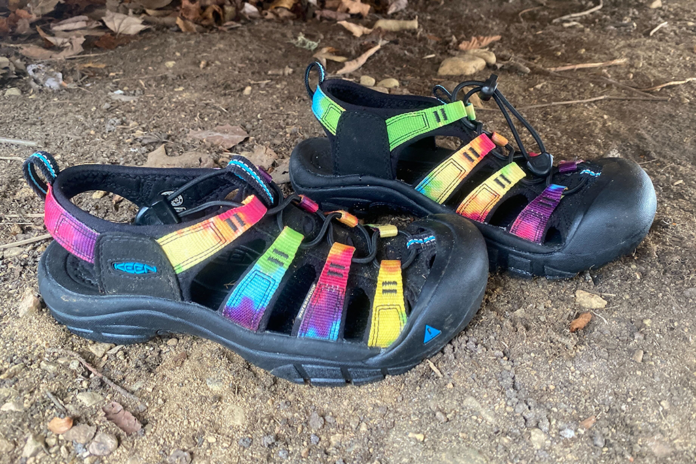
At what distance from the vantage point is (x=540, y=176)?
72.2 inches

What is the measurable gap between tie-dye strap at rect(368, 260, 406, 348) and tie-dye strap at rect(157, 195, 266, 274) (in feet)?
1.24

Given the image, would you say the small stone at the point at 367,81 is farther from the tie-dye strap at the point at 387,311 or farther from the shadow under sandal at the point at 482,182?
the tie-dye strap at the point at 387,311

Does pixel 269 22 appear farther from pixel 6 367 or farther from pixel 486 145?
pixel 6 367

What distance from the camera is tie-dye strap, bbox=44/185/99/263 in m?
1.38

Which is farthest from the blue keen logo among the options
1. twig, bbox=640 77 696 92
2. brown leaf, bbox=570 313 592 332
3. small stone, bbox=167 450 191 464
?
twig, bbox=640 77 696 92

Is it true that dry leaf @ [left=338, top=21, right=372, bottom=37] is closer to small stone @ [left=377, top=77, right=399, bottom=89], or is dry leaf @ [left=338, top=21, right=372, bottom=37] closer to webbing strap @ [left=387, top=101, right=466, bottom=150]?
small stone @ [left=377, top=77, right=399, bottom=89]

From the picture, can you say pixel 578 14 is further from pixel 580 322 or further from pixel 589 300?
pixel 580 322

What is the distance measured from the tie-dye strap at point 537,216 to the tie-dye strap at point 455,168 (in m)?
0.23

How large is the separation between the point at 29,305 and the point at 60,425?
460 millimetres

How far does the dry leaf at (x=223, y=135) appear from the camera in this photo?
2533mm

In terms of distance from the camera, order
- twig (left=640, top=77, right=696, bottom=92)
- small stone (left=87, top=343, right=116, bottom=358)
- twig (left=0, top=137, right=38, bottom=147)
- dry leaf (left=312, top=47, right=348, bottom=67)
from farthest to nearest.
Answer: dry leaf (left=312, top=47, right=348, bottom=67), twig (left=640, top=77, right=696, bottom=92), twig (left=0, top=137, right=38, bottom=147), small stone (left=87, top=343, right=116, bottom=358)

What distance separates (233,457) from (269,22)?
3053 mm

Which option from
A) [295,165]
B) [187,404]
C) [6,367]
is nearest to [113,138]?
[295,165]

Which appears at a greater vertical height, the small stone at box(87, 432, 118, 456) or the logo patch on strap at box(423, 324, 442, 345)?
the logo patch on strap at box(423, 324, 442, 345)
